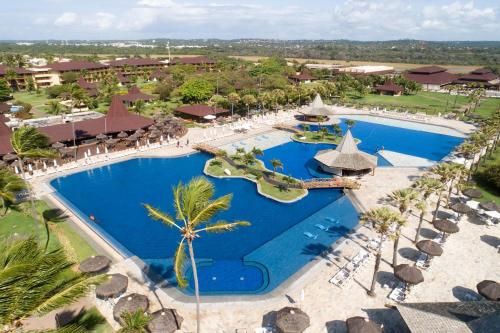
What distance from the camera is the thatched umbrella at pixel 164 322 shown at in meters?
17.2

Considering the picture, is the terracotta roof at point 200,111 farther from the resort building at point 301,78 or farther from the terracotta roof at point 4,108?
the resort building at point 301,78

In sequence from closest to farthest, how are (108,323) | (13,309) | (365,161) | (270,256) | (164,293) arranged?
(13,309) < (108,323) < (164,293) < (270,256) < (365,161)

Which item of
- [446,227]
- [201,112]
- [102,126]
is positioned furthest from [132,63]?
[446,227]

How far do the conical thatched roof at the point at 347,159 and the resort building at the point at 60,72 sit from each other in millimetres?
88142

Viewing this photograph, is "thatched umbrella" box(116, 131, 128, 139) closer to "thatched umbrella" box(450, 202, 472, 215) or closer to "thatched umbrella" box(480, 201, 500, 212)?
"thatched umbrella" box(450, 202, 472, 215)

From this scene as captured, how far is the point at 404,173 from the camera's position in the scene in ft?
133

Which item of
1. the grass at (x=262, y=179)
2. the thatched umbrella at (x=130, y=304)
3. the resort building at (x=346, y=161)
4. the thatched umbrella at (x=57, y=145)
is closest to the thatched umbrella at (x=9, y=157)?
the thatched umbrella at (x=57, y=145)

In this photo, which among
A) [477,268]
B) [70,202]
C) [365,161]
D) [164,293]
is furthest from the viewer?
[365,161]

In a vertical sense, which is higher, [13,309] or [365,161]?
[13,309]

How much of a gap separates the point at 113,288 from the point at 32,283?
1294 centimetres

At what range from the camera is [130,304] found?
61.6 ft

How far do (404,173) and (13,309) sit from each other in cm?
4032

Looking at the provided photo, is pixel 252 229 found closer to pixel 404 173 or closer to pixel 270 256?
pixel 270 256

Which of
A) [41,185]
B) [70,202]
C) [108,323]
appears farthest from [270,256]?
[41,185]
